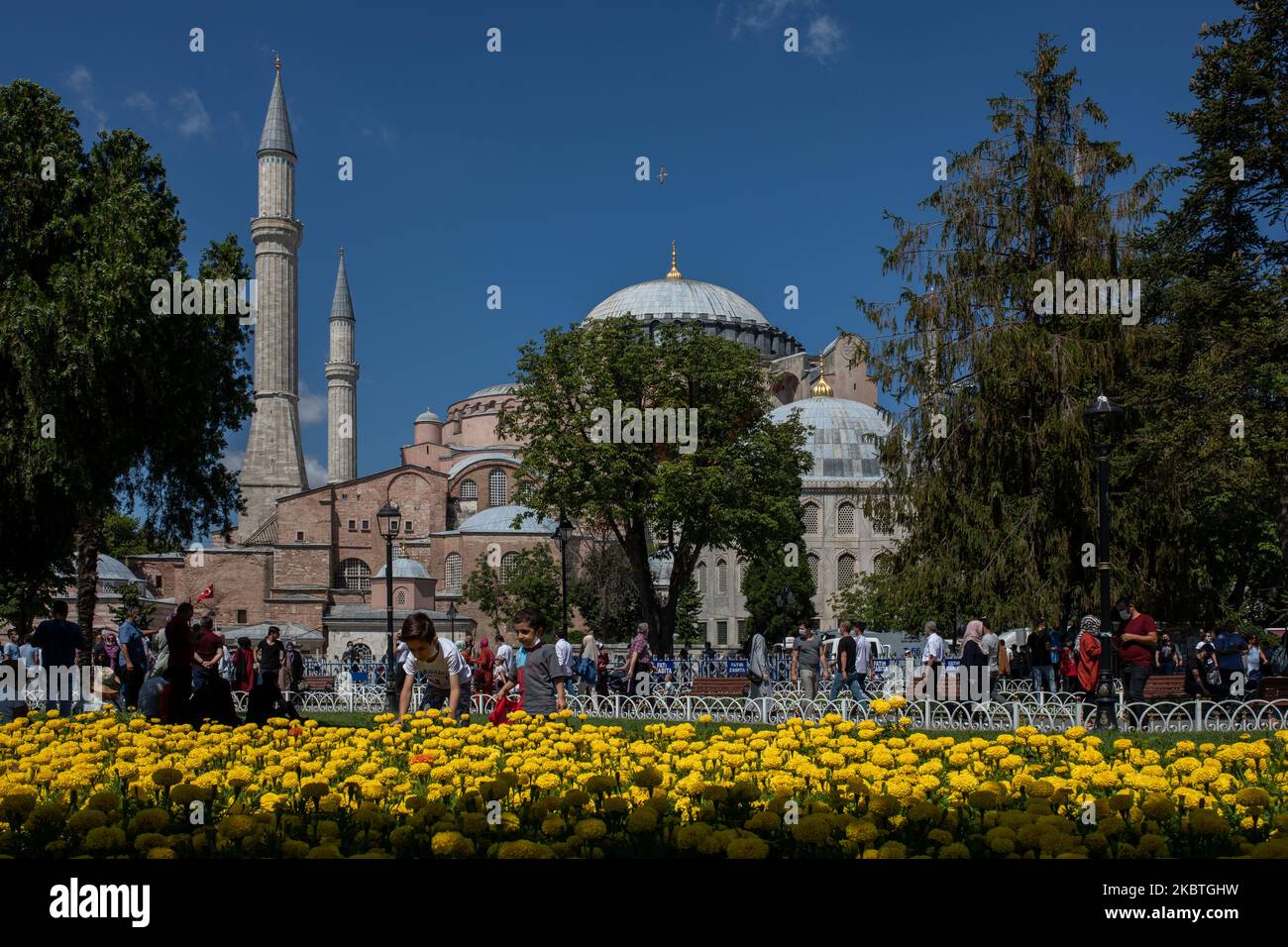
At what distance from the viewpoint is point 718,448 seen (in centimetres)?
2952

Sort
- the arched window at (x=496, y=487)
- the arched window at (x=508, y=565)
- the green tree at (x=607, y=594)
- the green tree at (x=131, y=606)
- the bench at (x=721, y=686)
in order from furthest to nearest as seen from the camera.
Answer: the arched window at (x=496, y=487) → the arched window at (x=508, y=565) → the green tree at (x=607, y=594) → the green tree at (x=131, y=606) → the bench at (x=721, y=686)

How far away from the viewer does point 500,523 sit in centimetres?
6247

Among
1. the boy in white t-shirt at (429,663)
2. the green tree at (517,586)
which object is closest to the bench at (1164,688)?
the boy in white t-shirt at (429,663)

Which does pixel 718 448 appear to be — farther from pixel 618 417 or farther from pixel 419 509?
pixel 419 509

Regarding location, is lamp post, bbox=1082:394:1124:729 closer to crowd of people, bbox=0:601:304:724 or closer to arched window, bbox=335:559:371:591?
crowd of people, bbox=0:601:304:724

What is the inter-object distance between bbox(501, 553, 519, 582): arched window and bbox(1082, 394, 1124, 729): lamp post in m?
43.7

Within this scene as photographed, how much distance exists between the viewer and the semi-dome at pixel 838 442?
222ft

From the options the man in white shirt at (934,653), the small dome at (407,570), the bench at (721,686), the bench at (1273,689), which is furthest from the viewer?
the small dome at (407,570)

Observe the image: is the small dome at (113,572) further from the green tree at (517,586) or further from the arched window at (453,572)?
the green tree at (517,586)

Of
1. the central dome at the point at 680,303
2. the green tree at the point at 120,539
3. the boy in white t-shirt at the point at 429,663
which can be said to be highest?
the central dome at the point at 680,303

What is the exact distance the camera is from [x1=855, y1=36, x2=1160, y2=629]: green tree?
19.9 metres

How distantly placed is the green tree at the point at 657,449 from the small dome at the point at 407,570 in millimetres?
28436

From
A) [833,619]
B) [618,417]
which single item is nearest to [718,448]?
[618,417]
